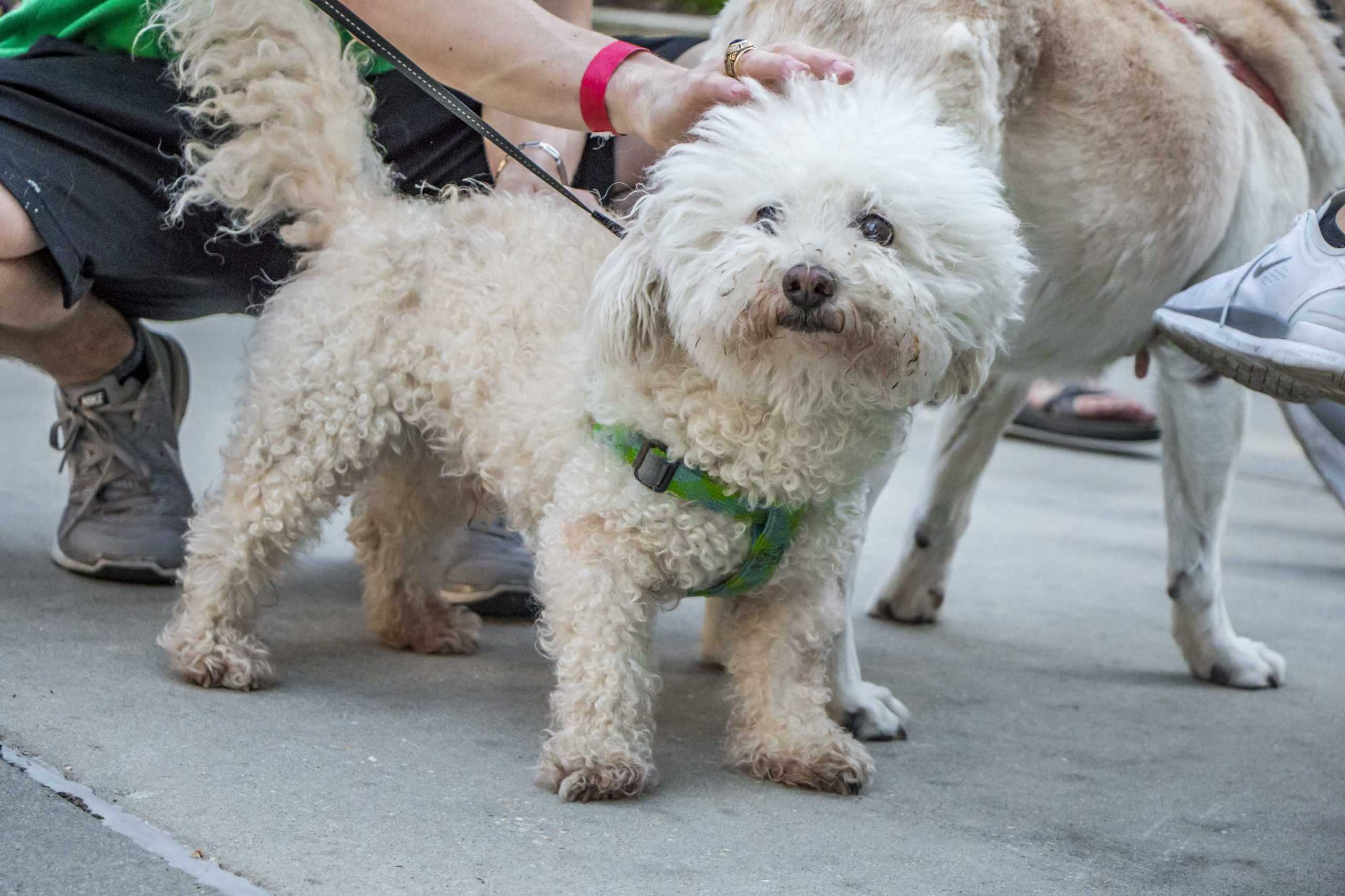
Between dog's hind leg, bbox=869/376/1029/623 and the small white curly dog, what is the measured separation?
948mm

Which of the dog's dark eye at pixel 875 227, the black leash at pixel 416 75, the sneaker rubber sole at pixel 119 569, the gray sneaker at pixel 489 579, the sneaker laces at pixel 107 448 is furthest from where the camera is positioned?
the gray sneaker at pixel 489 579

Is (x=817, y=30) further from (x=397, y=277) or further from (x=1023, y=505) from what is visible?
(x=1023, y=505)

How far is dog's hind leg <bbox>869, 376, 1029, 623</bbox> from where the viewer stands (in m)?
3.38

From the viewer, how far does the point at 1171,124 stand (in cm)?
284

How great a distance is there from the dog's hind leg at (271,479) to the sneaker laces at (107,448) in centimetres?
Result: 65

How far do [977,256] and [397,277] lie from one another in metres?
1.03

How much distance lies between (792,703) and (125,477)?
5.57 feet

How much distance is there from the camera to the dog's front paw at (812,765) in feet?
7.41

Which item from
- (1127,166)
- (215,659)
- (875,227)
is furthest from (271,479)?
(1127,166)

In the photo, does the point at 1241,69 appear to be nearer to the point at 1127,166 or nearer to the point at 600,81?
the point at 1127,166

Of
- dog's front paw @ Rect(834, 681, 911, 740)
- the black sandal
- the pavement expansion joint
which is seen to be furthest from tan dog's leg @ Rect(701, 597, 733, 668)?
the black sandal

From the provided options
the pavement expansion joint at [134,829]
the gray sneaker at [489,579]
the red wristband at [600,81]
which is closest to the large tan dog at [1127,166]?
the red wristband at [600,81]

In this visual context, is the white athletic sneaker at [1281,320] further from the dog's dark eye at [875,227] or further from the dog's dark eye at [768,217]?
the dog's dark eye at [768,217]

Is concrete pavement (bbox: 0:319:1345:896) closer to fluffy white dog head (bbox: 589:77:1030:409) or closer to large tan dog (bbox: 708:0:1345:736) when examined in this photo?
large tan dog (bbox: 708:0:1345:736)
